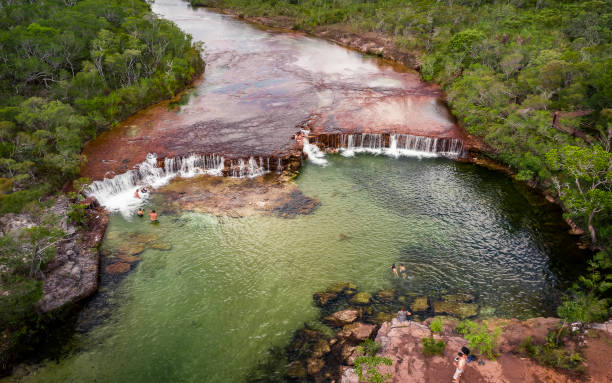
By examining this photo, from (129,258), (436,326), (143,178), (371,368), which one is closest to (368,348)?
(371,368)

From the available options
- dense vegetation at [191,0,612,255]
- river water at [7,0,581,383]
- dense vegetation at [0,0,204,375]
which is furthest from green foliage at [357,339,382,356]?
dense vegetation at [0,0,204,375]

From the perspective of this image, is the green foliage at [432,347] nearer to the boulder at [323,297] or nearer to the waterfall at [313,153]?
the boulder at [323,297]

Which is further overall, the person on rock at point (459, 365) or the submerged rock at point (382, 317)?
the submerged rock at point (382, 317)

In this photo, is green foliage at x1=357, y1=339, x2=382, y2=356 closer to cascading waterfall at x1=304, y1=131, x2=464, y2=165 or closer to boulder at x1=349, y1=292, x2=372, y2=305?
boulder at x1=349, y1=292, x2=372, y2=305

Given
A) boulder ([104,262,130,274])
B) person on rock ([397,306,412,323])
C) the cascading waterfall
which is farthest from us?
the cascading waterfall

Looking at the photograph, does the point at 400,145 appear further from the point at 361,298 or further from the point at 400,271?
the point at 361,298

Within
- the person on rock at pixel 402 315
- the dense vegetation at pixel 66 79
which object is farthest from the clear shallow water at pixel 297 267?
the dense vegetation at pixel 66 79

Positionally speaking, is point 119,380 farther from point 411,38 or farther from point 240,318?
point 411,38
